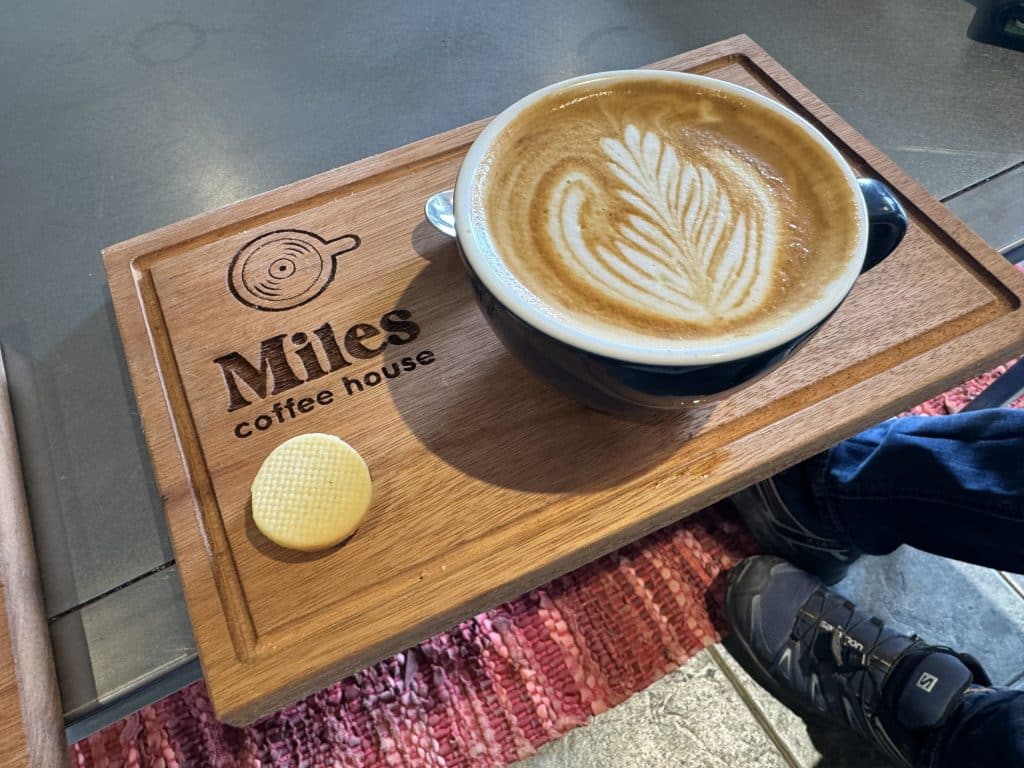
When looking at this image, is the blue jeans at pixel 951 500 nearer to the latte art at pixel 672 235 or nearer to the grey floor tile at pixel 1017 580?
the grey floor tile at pixel 1017 580

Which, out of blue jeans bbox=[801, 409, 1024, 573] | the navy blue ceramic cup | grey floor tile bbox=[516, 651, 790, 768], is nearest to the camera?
the navy blue ceramic cup

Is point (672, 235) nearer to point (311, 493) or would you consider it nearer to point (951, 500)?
point (311, 493)

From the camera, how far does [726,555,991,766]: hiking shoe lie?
846 mm

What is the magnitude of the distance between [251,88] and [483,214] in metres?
0.54

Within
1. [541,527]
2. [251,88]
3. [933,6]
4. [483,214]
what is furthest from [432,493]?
[933,6]

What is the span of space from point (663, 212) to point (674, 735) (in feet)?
2.08

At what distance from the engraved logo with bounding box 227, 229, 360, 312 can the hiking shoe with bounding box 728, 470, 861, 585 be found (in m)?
0.55

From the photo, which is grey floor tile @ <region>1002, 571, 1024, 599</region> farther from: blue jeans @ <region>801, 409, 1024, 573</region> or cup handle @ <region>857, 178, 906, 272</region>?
cup handle @ <region>857, 178, 906, 272</region>

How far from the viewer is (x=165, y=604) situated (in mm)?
544

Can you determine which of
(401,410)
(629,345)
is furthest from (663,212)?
(401,410)

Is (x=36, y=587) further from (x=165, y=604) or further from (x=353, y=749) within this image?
(x=353, y=749)

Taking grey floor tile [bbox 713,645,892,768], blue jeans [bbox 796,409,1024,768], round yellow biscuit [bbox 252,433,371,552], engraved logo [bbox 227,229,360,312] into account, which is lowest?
grey floor tile [bbox 713,645,892,768]

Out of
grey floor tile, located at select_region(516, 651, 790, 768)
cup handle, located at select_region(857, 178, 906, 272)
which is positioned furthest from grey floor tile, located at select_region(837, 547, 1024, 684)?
cup handle, located at select_region(857, 178, 906, 272)

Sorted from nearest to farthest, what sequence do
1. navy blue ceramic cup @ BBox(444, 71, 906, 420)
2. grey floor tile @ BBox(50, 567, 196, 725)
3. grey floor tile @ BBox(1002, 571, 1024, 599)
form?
navy blue ceramic cup @ BBox(444, 71, 906, 420) < grey floor tile @ BBox(50, 567, 196, 725) < grey floor tile @ BBox(1002, 571, 1024, 599)
